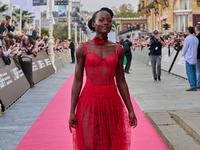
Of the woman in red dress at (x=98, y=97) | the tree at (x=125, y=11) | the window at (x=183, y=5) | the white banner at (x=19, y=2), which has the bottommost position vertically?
the woman in red dress at (x=98, y=97)

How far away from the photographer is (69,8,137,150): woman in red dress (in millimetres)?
3154

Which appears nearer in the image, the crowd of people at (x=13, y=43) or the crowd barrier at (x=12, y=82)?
the crowd barrier at (x=12, y=82)

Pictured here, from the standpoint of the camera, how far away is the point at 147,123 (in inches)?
269

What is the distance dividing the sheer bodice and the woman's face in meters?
0.21

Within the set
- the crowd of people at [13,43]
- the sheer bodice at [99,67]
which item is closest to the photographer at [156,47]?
the crowd of people at [13,43]

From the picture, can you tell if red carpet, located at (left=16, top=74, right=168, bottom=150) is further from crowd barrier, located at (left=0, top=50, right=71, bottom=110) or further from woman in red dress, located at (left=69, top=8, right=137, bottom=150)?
woman in red dress, located at (left=69, top=8, right=137, bottom=150)

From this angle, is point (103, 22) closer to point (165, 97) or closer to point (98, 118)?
point (98, 118)

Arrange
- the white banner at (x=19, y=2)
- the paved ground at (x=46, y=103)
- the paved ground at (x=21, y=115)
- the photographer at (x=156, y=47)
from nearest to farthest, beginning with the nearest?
1. the paved ground at (x=21, y=115)
2. the paved ground at (x=46, y=103)
3. the photographer at (x=156, y=47)
4. the white banner at (x=19, y=2)

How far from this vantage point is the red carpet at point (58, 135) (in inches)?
212

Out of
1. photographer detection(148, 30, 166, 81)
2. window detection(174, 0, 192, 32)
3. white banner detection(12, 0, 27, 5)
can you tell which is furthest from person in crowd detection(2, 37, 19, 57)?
window detection(174, 0, 192, 32)

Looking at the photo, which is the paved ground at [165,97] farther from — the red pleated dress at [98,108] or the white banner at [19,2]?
the white banner at [19,2]

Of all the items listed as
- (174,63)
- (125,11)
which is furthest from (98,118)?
(125,11)

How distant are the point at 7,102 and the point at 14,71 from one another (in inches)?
77.6

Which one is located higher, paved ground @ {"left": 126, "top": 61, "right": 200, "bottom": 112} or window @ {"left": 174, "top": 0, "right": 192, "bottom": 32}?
window @ {"left": 174, "top": 0, "right": 192, "bottom": 32}
